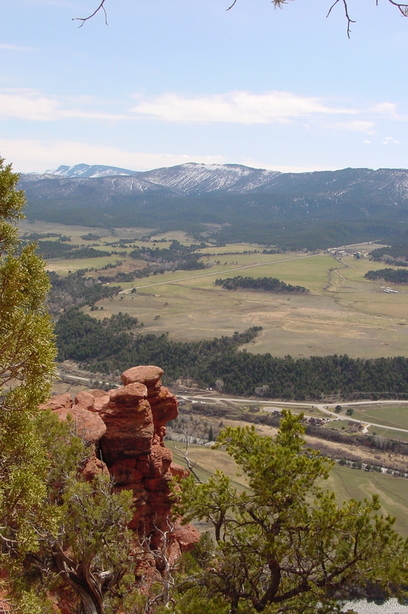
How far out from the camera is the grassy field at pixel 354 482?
51.4 metres

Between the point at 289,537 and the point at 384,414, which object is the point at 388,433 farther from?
the point at 289,537

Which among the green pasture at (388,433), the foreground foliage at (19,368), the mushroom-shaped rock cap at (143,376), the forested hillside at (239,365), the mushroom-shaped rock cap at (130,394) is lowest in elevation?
the green pasture at (388,433)

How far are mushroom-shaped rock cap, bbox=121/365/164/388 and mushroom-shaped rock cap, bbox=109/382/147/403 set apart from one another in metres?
1.08

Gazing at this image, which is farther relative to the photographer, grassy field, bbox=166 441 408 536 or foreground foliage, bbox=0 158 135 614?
grassy field, bbox=166 441 408 536

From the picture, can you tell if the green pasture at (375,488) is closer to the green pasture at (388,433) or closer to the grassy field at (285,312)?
the green pasture at (388,433)

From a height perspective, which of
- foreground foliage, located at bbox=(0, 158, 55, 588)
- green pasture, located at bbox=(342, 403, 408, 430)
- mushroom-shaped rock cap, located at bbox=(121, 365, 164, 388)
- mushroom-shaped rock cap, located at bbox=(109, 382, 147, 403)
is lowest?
green pasture, located at bbox=(342, 403, 408, 430)

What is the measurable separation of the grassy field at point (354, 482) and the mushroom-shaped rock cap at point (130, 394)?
93.7ft

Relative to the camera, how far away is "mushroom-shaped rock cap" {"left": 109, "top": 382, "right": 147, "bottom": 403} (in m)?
22.9

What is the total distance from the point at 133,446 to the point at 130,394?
227 cm

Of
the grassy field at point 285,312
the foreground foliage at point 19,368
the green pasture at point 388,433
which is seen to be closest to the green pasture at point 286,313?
the grassy field at point 285,312

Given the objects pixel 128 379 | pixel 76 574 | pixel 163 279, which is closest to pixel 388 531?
pixel 76 574

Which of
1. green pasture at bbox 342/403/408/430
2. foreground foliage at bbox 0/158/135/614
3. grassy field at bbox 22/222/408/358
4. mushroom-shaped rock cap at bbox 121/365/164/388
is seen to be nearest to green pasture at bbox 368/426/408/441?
green pasture at bbox 342/403/408/430

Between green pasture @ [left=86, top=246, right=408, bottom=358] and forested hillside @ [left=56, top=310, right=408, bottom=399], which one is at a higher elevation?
green pasture @ [left=86, top=246, right=408, bottom=358]

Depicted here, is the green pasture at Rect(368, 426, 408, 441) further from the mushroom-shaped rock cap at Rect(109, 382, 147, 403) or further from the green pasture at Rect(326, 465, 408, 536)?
the mushroom-shaped rock cap at Rect(109, 382, 147, 403)
